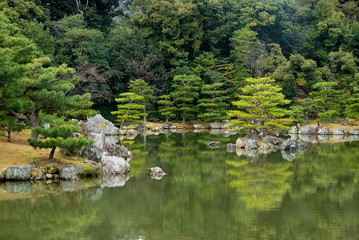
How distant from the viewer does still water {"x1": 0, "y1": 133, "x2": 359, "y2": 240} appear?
25.1 feet

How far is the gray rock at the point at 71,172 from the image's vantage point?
1247 cm

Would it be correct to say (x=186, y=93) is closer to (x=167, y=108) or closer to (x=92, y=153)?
(x=167, y=108)

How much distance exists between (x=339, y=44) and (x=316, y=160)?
1044 inches

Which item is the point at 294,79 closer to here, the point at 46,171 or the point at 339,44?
the point at 339,44

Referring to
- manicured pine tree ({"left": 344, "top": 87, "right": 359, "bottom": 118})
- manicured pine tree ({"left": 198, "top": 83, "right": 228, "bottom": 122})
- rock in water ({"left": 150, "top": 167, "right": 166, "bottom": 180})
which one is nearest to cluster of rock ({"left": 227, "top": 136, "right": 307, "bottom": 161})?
rock in water ({"left": 150, "top": 167, "right": 166, "bottom": 180})

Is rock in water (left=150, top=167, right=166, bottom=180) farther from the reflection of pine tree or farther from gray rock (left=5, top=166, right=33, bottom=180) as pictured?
gray rock (left=5, top=166, right=33, bottom=180)

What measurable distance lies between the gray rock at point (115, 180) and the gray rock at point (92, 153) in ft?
2.36

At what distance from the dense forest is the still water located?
1597 cm

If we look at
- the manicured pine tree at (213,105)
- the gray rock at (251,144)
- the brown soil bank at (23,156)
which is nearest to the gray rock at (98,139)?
the brown soil bank at (23,156)

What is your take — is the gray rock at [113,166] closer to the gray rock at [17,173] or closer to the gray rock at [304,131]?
the gray rock at [17,173]

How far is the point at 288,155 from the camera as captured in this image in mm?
18375

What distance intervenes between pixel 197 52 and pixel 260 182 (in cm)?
2986

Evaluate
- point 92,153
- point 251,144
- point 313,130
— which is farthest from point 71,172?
point 313,130

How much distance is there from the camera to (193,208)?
9266 mm
